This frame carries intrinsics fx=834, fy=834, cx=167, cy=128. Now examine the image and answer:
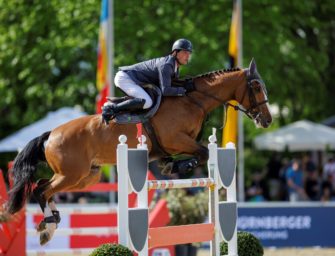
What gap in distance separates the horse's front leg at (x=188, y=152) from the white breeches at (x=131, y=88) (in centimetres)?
51

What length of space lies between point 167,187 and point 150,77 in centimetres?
144

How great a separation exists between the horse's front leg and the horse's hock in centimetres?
28

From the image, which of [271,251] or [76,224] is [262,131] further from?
[76,224]

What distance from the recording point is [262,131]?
2605 centimetres

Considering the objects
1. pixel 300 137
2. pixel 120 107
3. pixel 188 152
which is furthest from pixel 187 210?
pixel 300 137

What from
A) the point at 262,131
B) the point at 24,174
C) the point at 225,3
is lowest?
the point at 24,174

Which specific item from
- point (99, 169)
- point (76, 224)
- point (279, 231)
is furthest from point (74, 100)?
point (99, 169)

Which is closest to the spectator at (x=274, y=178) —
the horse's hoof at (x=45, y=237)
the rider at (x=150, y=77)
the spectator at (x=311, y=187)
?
the spectator at (x=311, y=187)

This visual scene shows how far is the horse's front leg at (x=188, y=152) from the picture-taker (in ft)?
26.9

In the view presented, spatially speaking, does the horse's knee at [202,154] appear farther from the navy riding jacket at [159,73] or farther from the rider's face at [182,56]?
the rider's face at [182,56]

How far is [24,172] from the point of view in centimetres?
873

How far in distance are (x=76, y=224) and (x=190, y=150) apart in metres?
2.99

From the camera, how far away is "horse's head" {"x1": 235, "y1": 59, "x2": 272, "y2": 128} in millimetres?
8594

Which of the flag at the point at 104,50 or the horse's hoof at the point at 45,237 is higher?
the flag at the point at 104,50
